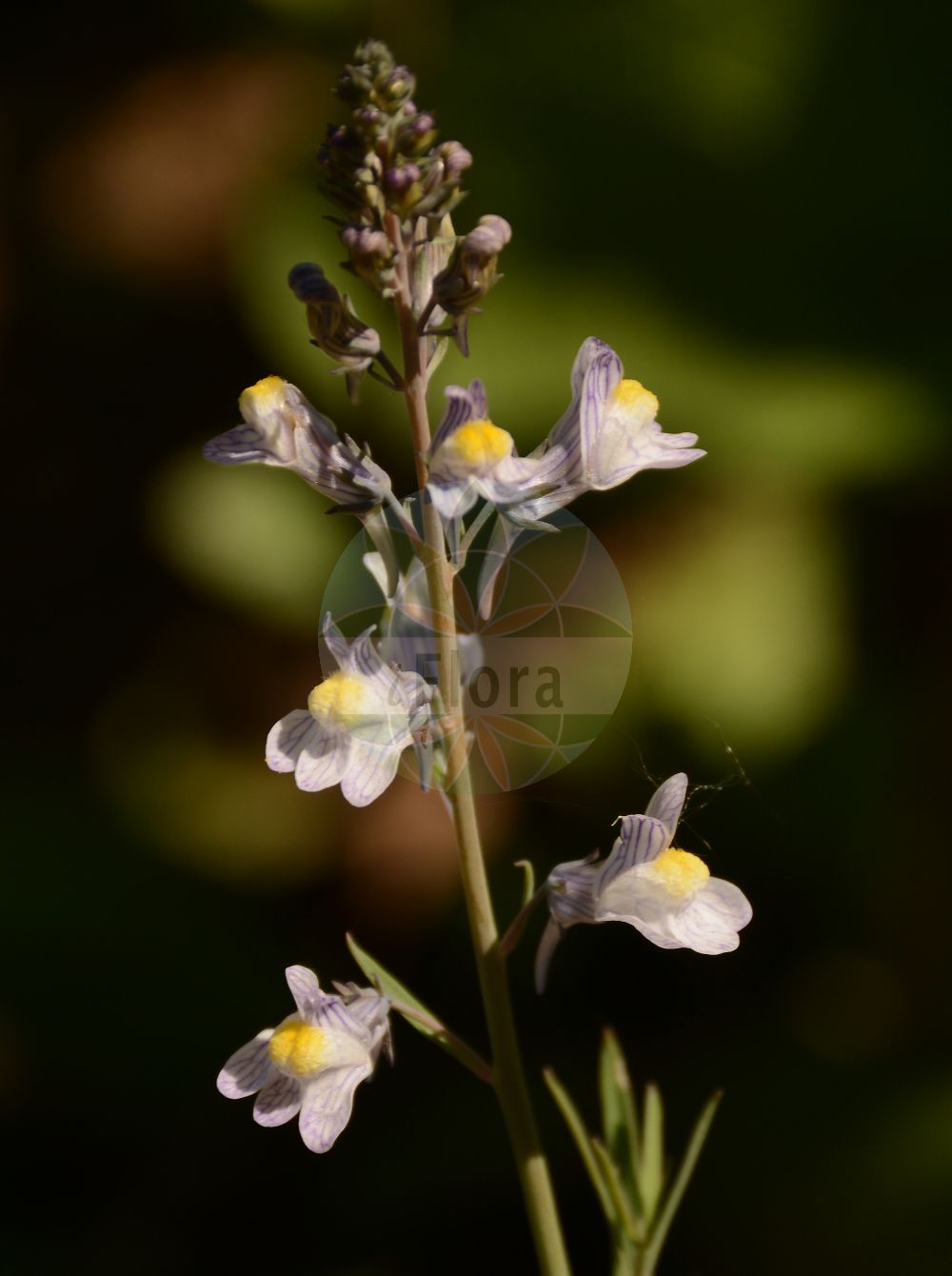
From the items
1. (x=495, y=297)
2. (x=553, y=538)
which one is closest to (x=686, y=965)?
(x=553, y=538)

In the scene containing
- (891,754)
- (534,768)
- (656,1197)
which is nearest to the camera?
(656,1197)

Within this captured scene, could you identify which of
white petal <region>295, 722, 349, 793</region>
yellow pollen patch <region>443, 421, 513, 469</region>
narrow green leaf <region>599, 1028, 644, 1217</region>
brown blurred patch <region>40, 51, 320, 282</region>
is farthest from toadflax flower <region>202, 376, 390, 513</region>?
brown blurred patch <region>40, 51, 320, 282</region>

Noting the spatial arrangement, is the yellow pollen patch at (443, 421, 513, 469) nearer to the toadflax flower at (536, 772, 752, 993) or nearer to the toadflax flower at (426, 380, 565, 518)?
the toadflax flower at (426, 380, 565, 518)

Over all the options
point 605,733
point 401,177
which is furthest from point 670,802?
point 605,733

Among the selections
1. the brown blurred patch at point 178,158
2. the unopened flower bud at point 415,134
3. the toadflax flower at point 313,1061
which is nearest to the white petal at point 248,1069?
the toadflax flower at point 313,1061

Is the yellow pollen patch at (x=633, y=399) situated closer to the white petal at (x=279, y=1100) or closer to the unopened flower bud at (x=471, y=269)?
the unopened flower bud at (x=471, y=269)

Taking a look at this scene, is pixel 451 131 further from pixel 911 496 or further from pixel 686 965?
pixel 686 965
